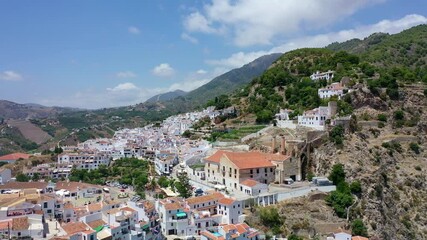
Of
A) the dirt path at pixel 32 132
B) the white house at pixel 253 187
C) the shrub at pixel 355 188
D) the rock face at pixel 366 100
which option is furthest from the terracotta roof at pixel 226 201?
the dirt path at pixel 32 132

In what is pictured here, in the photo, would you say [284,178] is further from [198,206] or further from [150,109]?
[150,109]

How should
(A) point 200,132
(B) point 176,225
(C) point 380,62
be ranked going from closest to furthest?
(B) point 176,225 → (A) point 200,132 → (C) point 380,62

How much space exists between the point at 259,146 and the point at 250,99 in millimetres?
17798

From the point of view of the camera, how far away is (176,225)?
25672 mm

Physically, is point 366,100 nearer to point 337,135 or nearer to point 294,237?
point 337,135

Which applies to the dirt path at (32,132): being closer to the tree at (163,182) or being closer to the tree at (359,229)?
the tree at (163,182)

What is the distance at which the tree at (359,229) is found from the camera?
27483 millimetres

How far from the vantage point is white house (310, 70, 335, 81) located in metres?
49.6

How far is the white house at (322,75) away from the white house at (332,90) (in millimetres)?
4908

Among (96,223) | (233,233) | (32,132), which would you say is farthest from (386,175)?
(32,132)

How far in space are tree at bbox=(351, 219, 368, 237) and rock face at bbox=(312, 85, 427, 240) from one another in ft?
3.01

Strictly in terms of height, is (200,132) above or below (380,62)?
below

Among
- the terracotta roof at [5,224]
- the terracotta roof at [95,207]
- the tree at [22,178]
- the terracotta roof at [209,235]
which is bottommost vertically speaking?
the terracotta roof at [209,235]

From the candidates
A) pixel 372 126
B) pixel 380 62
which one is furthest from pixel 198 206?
pixel 380 62
